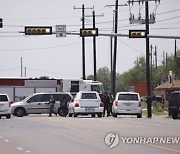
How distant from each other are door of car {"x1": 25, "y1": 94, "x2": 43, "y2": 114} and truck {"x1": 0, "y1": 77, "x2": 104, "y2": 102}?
10.4m

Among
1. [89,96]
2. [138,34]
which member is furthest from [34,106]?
[138,34]

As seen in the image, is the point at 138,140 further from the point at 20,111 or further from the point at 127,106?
the point at 20,111

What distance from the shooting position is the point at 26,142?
71.7 feet

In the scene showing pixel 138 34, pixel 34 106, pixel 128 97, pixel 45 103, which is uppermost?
pixel 138 34

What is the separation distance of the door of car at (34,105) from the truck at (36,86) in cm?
1038

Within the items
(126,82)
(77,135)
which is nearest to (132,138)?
(77,135)

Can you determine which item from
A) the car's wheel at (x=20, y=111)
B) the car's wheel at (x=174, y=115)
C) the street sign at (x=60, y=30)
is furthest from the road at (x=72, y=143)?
the car's wheel at (x=20, y=111)

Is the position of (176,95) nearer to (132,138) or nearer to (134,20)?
(134,20)

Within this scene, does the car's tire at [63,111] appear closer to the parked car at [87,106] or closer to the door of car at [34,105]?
the door of car at [34,105]

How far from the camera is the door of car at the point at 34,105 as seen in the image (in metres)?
47.2

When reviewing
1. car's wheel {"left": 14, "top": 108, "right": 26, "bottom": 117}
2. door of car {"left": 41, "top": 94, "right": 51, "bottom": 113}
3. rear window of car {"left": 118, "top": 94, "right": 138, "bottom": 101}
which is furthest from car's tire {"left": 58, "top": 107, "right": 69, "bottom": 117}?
rear window of car {"left": 118, "top": 94, "right": 138, "bottom": 101}

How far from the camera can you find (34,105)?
47312 millimetres

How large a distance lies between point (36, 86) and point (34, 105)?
39.0 feet

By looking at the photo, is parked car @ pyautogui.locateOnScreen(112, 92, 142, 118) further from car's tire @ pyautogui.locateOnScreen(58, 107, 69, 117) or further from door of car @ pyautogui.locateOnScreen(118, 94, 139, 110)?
car's tire @ pyautogui.locateOnScreen(58, 107, 69, 117)
